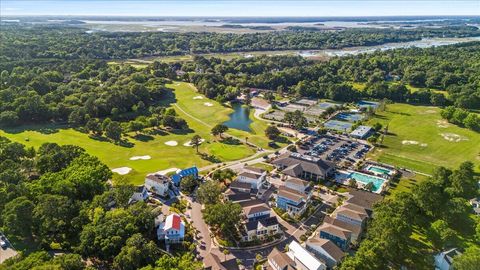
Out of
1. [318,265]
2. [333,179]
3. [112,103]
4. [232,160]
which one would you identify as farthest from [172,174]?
[112,103]

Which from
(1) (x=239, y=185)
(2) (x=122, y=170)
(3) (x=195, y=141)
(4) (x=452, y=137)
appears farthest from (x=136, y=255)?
(4) (x=452, y=137)

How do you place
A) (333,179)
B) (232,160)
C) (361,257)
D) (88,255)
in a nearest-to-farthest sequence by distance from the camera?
1. (361,257)
2. (88,255)
3. (333,179)
4. (232,160)

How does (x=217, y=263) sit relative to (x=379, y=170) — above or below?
above

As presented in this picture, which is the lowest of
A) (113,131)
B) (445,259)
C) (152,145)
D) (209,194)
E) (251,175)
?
(152,145)

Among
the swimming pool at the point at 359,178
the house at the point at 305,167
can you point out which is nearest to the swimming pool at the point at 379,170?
the swimming pool at the point at 359,178

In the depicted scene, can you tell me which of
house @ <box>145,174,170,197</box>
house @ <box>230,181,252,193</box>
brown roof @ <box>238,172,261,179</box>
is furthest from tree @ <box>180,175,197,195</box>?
brown roof @ <box>238,172,261,179</box>

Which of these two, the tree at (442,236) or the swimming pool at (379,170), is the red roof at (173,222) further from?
the swimming pool at (379,170)

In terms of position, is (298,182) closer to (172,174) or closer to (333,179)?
(333,179)

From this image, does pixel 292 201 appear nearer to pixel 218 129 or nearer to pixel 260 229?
pixel 260 229
